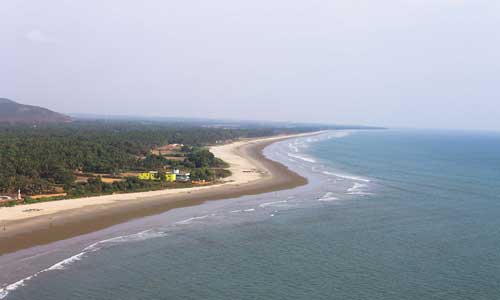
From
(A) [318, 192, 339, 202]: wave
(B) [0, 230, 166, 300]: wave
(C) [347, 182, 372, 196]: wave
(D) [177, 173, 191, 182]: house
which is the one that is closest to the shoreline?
(B) [0, 230, 166, 300]: wave

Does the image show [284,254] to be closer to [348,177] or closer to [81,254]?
[81,254]

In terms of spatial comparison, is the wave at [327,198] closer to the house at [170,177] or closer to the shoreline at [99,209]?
the shoreline at [99,209]

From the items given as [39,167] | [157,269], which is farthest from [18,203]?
[157,269]

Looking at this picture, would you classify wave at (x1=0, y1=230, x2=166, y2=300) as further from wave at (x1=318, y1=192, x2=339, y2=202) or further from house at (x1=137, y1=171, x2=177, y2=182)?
house at (x1=137, y1=171, x2=177, y2=182)

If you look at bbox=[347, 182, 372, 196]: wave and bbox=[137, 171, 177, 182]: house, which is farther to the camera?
bbox=[137, 171, 177, 182]: house

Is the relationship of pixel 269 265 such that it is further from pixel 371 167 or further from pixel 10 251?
pixel 371 167

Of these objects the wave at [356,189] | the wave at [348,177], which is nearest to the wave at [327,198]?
the wave at [356,189]
